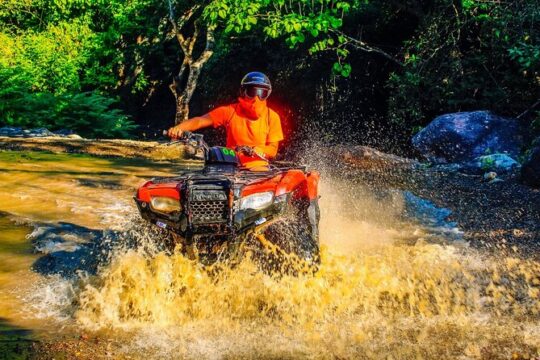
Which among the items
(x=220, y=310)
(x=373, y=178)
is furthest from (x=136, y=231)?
(x=373, y=178)

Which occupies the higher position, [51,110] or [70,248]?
[51,110]

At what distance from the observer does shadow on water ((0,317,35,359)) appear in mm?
4773

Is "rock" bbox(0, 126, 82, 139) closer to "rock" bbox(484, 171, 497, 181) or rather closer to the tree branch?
the tree branch

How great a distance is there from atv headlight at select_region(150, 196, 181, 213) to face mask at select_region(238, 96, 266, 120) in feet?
5.65

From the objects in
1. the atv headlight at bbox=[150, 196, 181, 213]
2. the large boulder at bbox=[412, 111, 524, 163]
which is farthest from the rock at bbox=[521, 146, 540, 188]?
the atv headlight at bbox=[150, 196, 181, 213]

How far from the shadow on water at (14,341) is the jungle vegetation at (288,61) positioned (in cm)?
1157

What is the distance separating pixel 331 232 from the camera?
958 cm

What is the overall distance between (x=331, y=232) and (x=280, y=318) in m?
3.98

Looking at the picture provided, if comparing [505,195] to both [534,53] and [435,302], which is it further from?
[435,302]

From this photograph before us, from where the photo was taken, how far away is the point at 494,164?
13406 mm

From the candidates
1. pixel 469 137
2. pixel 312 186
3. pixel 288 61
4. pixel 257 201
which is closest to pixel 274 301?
pixel 257 201

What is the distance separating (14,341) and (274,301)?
2058mm

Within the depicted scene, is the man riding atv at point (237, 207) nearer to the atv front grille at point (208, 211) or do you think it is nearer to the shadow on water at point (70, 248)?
the atv front grille at point (208, 211)

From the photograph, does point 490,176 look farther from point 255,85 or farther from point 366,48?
point 255,85
